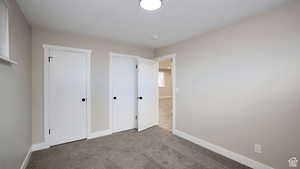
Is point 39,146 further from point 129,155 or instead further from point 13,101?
point 129,155

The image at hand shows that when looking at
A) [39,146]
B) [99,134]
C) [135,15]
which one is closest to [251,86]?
[135,15]

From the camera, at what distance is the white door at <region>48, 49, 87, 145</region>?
8.78 feet

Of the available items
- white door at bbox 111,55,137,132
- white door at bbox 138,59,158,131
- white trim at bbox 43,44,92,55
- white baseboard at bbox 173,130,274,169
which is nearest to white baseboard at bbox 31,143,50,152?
white door at bbox 111,55,137,132

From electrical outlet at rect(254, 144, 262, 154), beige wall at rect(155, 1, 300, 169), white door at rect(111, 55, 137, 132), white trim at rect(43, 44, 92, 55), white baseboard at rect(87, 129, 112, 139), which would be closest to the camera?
beige wall at rect(155, 1, 300, 169)

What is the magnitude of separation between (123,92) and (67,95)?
1.35 meters

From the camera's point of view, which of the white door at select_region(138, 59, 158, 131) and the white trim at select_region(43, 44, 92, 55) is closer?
the white trim at select_region(43, 44, 92, 55)

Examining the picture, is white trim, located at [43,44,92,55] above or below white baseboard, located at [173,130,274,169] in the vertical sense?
above

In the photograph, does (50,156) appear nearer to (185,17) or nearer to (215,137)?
(215,137)

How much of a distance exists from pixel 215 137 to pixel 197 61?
166cm

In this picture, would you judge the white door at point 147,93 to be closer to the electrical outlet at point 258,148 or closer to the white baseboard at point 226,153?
the white baseboard at point 226,153

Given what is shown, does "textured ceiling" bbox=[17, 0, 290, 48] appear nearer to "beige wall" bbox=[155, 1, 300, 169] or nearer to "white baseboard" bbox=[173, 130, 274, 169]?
"beige wall" bbox=[155, 1, 300, 169]

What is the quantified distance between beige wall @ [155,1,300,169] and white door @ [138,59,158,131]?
129 centimetres

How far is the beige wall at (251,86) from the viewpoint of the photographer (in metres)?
1.68

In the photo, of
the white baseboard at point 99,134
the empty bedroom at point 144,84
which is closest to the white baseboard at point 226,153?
the empty bedroom at point 144,84
